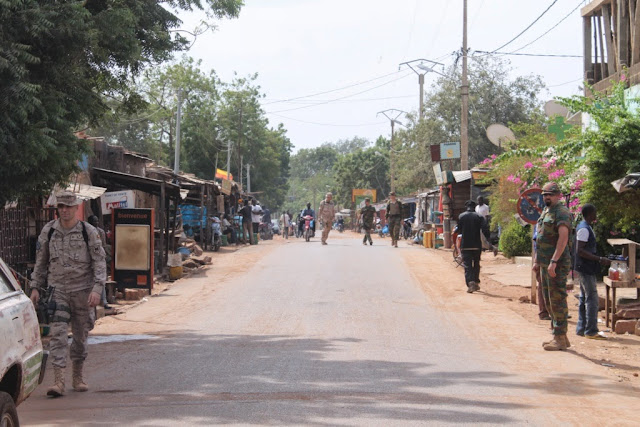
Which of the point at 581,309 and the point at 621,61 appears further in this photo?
the point at 621,61

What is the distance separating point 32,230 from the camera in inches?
584

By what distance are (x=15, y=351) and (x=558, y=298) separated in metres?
6.82

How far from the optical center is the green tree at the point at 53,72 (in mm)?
8875

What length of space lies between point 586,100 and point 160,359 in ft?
29.6

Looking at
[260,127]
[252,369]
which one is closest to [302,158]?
[260,127]

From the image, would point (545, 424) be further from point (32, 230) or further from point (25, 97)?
point (32, 230)

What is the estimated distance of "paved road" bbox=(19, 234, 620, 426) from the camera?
6387 mm

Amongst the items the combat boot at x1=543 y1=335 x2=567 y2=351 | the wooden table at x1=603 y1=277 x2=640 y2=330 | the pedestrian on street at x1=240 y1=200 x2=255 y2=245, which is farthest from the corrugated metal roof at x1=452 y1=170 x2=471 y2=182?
the combat boot at x1=543 y1=335 x2=567 y2=351

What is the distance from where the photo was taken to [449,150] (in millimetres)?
32156

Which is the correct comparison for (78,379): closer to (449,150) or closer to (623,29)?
(623,29)

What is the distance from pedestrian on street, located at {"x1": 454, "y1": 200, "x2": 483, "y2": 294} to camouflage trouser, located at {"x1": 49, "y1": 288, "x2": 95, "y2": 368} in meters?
10.0

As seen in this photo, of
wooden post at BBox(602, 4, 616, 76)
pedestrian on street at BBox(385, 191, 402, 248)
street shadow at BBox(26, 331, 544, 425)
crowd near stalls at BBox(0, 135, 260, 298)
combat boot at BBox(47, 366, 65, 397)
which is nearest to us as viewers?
street shadow at BBox(26, 331, 544, 425)

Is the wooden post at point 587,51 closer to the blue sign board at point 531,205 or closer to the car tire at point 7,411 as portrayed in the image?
the blue sign board at point 531,205

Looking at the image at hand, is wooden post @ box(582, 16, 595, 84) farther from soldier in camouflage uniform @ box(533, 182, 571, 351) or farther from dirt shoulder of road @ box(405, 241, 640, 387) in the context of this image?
soldier in camouflage uniform @ box(533, 182, 571, 351)
